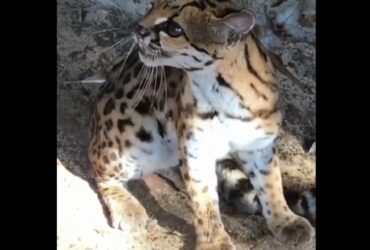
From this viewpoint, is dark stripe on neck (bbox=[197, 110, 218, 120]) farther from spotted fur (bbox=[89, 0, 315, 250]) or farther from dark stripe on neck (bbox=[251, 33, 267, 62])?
dark stripe on neck (bbox=[251, 33, 267, 62])

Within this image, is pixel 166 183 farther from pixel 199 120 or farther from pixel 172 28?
pixel 172 28

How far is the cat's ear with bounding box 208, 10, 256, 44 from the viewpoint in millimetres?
1344

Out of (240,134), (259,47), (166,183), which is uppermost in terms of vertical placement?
(259,47)

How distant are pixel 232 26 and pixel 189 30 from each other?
7cm

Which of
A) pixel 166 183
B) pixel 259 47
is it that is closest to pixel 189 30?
pixel 259 47

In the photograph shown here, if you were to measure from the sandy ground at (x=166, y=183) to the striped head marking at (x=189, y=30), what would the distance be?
111 mm

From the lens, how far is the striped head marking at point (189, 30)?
1365 millimetres

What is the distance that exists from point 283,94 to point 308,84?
50mm

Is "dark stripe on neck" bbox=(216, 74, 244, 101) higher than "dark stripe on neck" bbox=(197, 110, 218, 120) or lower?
higher

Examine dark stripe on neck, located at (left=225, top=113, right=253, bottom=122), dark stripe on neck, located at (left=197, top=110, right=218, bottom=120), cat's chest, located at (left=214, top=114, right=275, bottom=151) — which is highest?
dark stripe on neck, located at (left=197, top=110, right=218, bottom=120)

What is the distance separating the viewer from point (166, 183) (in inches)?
61.0

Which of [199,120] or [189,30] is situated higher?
[189,30]

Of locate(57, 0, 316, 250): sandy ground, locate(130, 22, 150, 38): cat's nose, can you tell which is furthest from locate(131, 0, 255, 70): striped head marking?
locate(57, 0, 316, 250): sandy ground

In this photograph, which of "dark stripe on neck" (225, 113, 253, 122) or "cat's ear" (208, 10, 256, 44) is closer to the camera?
"cat's ear" (208, 10, 256, 44)
